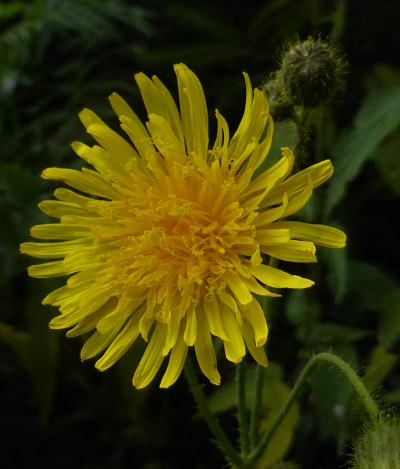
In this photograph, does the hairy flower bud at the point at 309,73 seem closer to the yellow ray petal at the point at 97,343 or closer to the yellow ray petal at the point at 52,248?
the yellow ray petal at the point at 52,248

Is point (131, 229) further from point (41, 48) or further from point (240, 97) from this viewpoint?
point (41, 48)

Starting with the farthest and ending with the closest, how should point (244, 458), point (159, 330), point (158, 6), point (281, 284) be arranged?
point (158, 6)
point (244, 458)
point (159, 330)
point (281, 284)

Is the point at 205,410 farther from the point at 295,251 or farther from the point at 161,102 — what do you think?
the point at 161,102

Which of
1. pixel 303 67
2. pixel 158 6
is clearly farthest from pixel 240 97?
pixel 303 67

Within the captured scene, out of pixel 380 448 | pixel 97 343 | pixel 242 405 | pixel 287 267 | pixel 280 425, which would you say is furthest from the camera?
pixel 287 267

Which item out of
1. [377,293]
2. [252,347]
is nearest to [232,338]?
[252,347]

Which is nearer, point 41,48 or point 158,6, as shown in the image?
point 41,48
